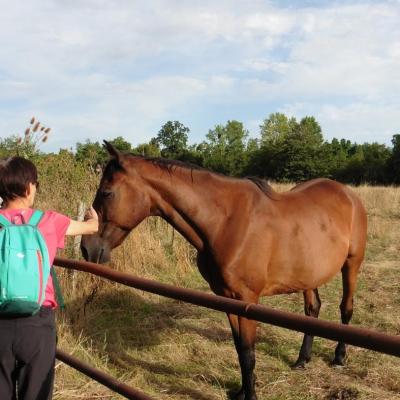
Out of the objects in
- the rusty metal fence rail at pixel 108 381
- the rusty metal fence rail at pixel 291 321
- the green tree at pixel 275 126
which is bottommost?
the rusty metal fence rail at pixel 108 381

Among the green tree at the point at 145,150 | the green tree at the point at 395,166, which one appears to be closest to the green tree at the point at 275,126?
the green tree at the point at 395,166

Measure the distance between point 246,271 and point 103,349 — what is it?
75.0 inches

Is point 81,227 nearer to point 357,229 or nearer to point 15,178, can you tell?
point 15,178

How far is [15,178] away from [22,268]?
0.40 metres

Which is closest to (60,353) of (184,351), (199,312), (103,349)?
(103,349)

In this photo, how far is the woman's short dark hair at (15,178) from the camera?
1.86 metres

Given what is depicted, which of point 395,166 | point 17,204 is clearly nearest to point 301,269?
point 17,204

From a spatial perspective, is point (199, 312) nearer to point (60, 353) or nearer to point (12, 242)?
point (60, 353)

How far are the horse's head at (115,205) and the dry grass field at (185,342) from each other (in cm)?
107

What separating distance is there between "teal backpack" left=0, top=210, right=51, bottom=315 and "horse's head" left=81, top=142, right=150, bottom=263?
1608 mm

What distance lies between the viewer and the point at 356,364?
4.37m

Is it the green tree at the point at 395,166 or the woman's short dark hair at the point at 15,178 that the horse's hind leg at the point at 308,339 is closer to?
the woman's short dark hair at the point at 15,178

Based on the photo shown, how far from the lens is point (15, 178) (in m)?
1.87

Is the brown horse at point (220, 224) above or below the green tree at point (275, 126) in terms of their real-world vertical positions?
below
